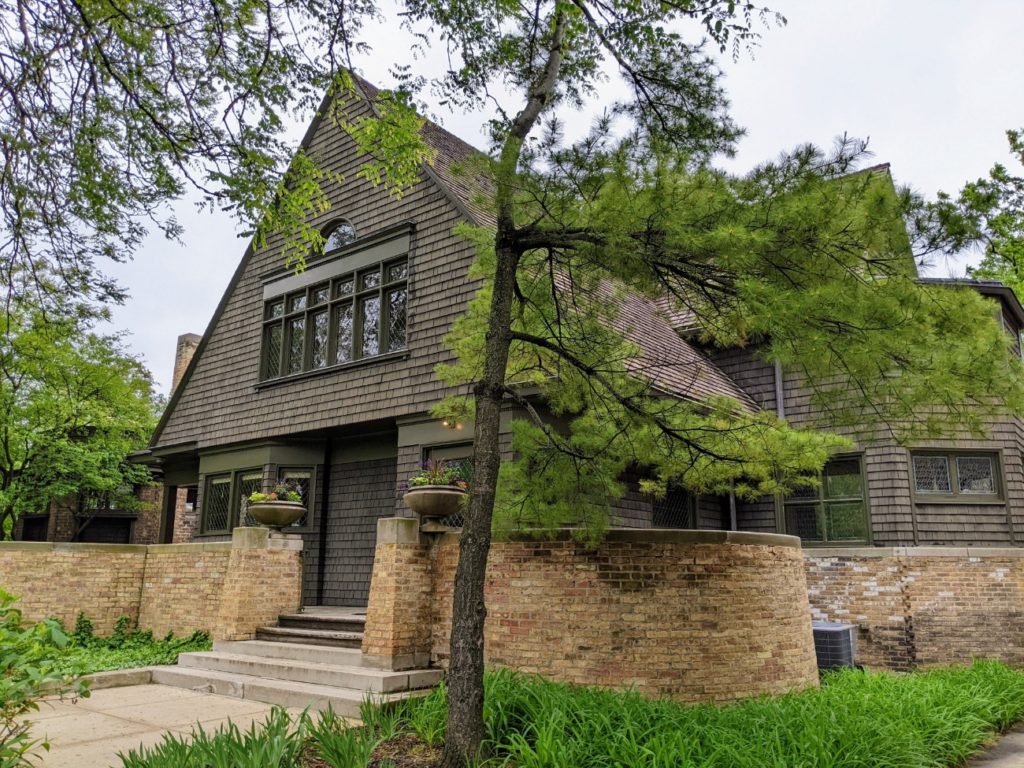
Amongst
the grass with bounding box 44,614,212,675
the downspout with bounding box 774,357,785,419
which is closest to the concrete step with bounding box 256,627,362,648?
the grass with bounding box 44,614,212,675

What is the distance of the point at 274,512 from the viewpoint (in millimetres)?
10102

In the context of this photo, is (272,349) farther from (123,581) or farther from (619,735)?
(619,735)

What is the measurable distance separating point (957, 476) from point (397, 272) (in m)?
9.47

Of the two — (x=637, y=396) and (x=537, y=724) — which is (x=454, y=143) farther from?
(x=537, y=724)

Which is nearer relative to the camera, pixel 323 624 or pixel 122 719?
pixel 122 719

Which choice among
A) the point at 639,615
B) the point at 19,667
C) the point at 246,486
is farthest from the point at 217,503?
the point at 19,667

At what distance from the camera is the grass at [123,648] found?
33.2 feet

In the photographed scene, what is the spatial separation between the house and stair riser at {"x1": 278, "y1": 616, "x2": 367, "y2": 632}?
2.24 m

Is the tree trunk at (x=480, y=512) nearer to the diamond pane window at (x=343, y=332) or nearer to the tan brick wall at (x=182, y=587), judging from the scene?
the tan brick wall at (x=182, y=587)

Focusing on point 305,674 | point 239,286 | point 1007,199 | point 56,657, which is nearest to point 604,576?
point 305,674

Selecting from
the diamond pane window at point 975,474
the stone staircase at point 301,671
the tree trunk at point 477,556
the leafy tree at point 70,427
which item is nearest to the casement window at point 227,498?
the stone staircase at point 301,671

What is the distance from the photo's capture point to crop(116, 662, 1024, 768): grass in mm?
5230

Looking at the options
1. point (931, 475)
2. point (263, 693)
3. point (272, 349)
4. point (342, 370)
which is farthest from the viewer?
point (272, 349)

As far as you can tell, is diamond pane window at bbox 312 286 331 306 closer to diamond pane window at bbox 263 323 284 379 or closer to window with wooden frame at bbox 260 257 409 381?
window with wooden frame at bbox 260 257 409 381
